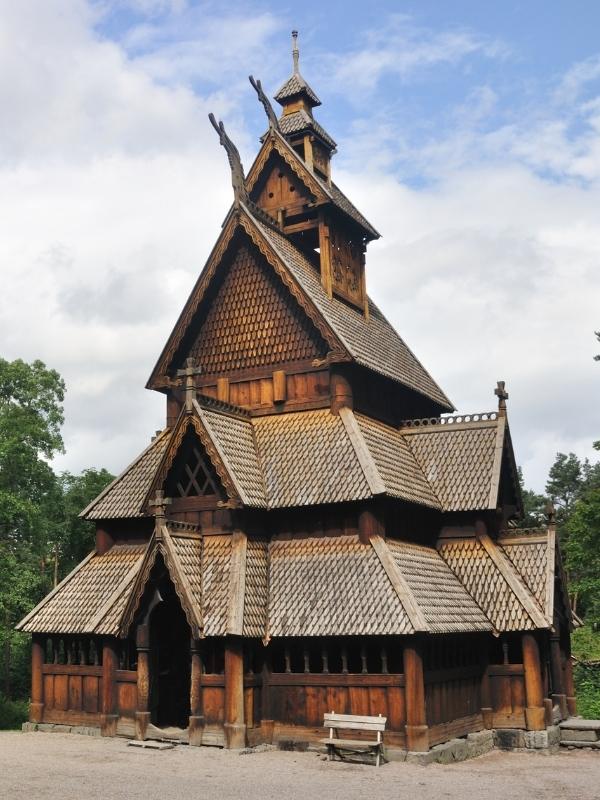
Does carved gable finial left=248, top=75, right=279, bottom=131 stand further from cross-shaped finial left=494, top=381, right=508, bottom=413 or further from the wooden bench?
the wooden bench

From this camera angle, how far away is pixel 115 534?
24922 mm

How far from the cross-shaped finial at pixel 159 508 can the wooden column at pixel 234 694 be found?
9.71ft

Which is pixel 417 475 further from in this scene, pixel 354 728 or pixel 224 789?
pixel 224 789

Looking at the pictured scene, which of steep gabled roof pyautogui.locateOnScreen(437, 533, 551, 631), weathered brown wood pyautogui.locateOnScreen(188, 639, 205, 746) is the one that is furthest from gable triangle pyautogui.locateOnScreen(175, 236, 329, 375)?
weathered brown wood pyautogui.locateOnScreen(188, 639, 205, 746)

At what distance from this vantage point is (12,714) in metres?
40.8

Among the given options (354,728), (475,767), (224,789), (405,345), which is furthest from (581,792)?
(405,345)

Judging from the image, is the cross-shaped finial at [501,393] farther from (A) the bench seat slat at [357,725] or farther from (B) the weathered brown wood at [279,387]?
(A) the bench seat slat at [357,725]

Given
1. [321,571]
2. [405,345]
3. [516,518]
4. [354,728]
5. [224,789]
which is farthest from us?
[405,345]

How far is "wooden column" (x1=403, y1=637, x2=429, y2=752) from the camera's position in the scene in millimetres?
18719

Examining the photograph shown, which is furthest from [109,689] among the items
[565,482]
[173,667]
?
[565,482]

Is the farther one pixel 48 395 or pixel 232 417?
pixel 48 395

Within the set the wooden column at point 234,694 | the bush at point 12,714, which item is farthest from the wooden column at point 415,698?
the bush at point 12,714

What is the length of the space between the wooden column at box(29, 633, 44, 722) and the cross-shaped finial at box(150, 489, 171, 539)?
5259 mm

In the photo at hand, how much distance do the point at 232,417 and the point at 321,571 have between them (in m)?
5.14
